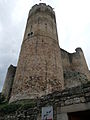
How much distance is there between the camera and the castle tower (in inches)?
432

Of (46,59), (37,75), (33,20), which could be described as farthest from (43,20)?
(37,75)

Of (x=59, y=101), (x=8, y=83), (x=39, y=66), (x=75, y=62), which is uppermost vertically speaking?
(x=75, y=62)

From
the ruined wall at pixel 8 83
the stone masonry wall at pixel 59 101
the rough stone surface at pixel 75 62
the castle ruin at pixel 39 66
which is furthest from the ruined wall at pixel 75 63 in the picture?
the stone masonry wall at pixel 59 101

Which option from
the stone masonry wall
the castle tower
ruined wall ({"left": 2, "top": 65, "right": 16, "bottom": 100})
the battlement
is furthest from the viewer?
the battlement

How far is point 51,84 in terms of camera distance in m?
11.5

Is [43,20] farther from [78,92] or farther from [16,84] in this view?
[78,92]

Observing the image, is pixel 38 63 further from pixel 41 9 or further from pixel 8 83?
pixel 41 9

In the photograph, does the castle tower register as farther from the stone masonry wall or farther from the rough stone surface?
the rough stone surface

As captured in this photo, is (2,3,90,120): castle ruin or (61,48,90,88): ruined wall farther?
(61,48,90,88): ruined wall

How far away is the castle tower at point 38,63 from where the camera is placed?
11.0 meters

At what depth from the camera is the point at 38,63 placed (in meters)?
12.1

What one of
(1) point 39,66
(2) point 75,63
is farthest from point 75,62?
(1) point 39,66

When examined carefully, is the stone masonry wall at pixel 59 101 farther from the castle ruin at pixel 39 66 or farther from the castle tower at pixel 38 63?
the castle tower at pixel 38 63

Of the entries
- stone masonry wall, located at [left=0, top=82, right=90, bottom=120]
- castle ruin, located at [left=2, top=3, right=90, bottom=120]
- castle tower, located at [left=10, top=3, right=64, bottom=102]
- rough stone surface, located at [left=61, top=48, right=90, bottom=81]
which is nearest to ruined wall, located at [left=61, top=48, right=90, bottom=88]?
rough stone surface, located at [left=61, top=48, right=90, bottom=81]
